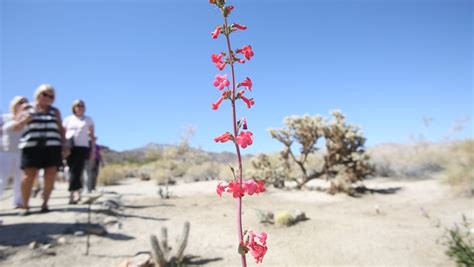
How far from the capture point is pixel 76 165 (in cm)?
666

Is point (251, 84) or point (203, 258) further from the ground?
point (251, 84)

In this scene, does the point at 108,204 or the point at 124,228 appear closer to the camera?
the point at 124,228

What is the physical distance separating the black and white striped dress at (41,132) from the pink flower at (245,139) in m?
4.68

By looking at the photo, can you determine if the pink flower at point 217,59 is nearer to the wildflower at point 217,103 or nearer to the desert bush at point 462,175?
the wildflower at point 217,103

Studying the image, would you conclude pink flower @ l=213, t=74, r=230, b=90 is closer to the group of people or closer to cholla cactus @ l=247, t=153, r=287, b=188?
the group of people

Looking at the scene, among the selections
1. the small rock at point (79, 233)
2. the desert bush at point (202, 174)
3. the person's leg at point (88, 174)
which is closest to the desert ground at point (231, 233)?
the small rock at point (79, 233)

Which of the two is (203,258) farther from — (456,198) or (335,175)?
(335,175)

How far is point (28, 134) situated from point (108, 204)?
1987 mm

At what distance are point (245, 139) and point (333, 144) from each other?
9796mm

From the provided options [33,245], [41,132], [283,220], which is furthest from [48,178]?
[283,220]

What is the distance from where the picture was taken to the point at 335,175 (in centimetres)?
1098

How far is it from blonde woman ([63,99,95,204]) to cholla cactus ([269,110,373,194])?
20.2 feet

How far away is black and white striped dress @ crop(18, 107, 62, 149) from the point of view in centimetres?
528

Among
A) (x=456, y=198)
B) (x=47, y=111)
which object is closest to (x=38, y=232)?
(x=47, y=111)
